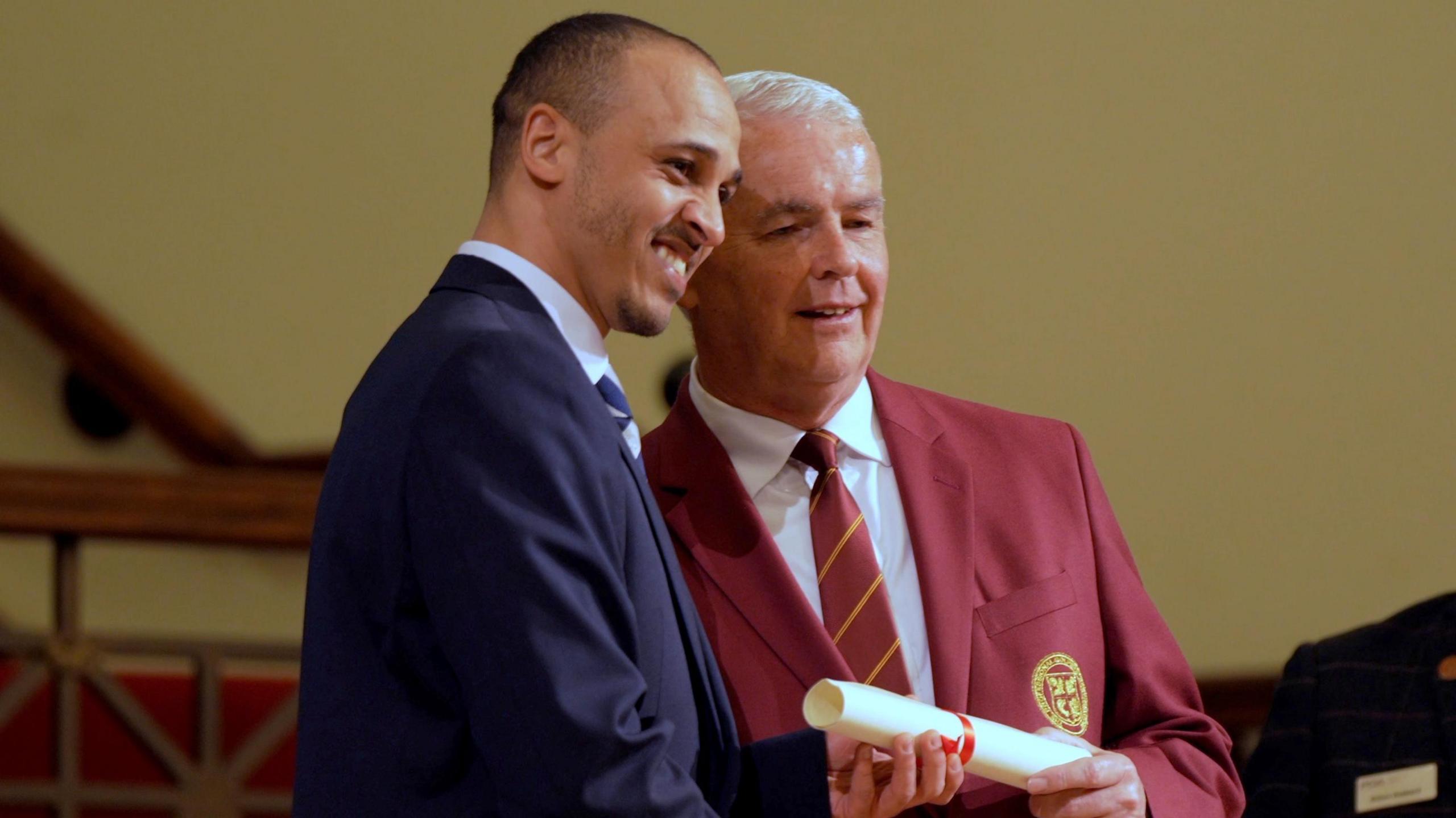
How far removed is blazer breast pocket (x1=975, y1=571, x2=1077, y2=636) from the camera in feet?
5.63

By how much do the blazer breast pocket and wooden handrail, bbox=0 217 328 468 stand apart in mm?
2115

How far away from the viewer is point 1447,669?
7.38ft

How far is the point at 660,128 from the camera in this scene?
146 centimetres

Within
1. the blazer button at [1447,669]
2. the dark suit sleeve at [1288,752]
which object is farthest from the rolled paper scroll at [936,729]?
the blazer button at [1447,669]

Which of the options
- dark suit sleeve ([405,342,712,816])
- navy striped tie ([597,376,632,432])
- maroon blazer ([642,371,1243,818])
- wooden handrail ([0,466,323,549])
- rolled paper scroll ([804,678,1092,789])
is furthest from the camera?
wooden handrail ([0,466,323,549])

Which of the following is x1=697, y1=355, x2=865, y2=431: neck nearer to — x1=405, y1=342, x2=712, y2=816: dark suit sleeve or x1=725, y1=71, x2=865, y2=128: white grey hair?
x1=725, y1=71, x2=865, y2=128: white grey hair

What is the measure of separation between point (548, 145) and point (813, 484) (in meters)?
0.50

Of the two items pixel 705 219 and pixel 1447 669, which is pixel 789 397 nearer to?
pixel 705 219

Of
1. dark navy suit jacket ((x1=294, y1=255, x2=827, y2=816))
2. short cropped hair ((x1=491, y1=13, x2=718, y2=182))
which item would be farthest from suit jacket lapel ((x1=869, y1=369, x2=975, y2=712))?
short cropped hair ((x1=491, y1=13, x2=718, y2=182))

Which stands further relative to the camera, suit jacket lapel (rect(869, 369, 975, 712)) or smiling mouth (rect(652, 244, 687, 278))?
suit jacket lapel (rect(869, 369, 975, 712))

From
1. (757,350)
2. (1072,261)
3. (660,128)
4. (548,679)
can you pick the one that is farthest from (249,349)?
(548,679)

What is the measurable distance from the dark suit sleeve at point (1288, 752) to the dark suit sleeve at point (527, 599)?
46.1 inches

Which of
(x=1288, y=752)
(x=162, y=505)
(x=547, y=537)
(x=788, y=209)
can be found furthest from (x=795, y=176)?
(x=162, y=505)

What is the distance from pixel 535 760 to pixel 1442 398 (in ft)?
9.34
